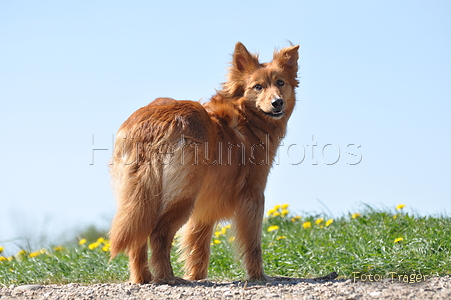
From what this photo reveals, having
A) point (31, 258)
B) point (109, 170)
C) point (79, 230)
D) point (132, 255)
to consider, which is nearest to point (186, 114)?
point (109, 170)

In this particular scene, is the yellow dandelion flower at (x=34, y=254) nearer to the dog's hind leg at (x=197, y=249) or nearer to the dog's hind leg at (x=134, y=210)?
the dog's hind leg at (x=197, y=249)

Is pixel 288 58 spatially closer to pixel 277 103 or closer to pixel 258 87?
pixel 258 87

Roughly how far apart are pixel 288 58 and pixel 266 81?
1.71 ft

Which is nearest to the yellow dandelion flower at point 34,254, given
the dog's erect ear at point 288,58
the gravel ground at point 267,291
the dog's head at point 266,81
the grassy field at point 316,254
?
the grassy field at point 316,254

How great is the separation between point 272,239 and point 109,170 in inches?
109

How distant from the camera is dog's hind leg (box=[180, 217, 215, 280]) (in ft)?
16.5

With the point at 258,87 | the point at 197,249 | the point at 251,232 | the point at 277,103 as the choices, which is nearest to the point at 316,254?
the point at 251,232

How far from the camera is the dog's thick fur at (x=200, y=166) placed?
3982 mm

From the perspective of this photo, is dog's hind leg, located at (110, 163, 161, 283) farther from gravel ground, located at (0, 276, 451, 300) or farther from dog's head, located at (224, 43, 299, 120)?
dog's head, located at (224, 43, 299, 120)

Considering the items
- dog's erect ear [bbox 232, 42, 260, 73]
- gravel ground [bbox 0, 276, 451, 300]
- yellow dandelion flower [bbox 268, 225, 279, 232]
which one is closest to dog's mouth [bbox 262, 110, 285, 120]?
dog's erect ear [bbox 232, 42, 260, 73]

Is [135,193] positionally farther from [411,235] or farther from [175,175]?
[411,235]

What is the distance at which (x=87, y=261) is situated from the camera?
19.5ft

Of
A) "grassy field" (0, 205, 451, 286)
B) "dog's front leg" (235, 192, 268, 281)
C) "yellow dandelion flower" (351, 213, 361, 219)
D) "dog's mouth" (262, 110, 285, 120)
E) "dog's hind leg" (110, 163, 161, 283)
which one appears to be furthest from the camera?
"yellow dandelion flower" (351, 213, 361, 219)

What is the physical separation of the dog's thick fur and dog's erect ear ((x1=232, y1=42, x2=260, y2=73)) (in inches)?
0.4
